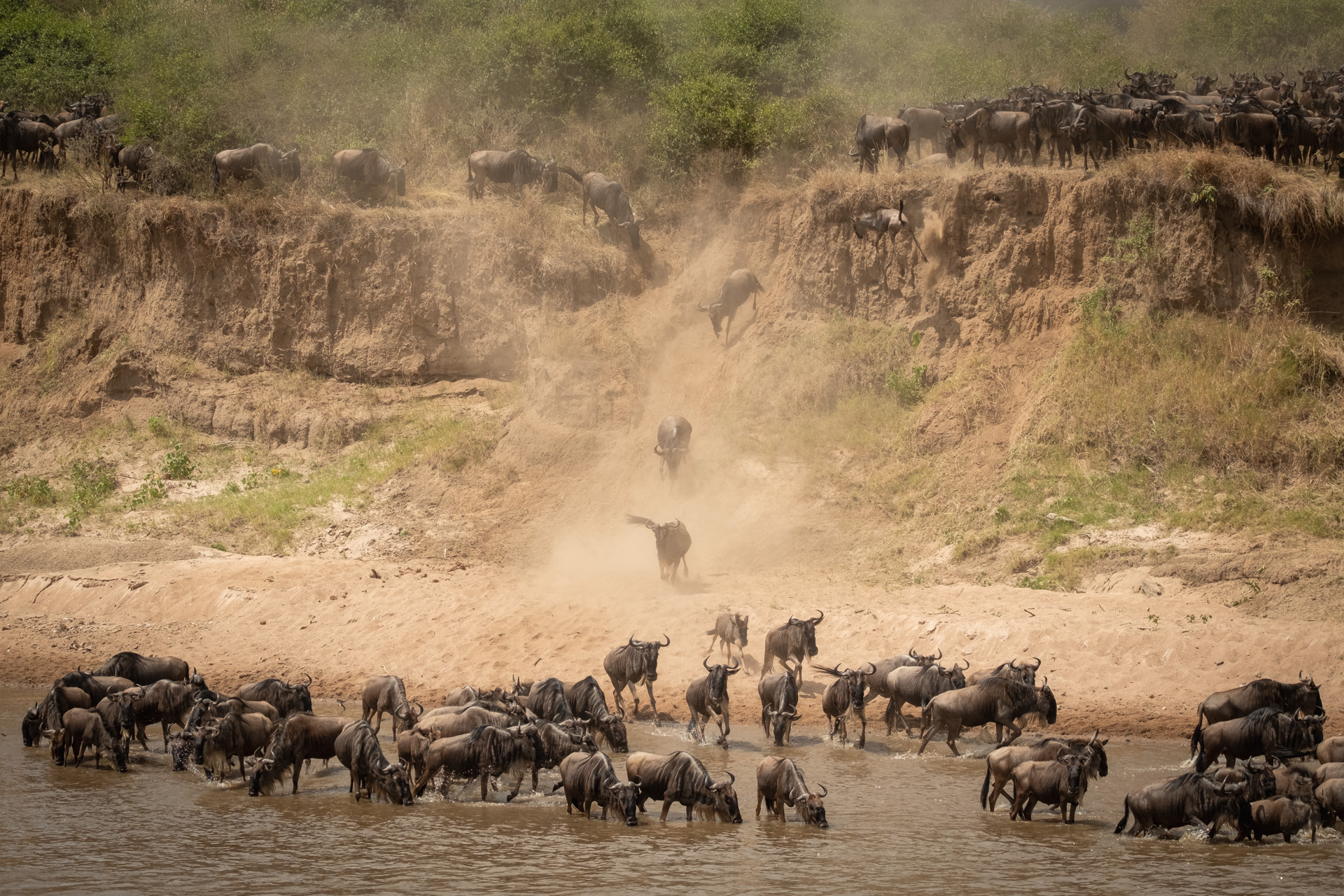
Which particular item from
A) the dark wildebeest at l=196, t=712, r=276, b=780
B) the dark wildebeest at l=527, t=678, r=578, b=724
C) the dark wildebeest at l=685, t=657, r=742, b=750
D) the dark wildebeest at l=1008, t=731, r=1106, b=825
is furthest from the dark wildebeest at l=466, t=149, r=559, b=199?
the dark wildebeest at l=1008, t=731, r=1106, b=825

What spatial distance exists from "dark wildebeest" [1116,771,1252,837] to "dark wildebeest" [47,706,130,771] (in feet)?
35.3

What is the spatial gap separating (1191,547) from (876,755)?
762 cm

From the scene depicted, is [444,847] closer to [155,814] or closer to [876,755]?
[155,814]

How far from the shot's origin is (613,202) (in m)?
30.7

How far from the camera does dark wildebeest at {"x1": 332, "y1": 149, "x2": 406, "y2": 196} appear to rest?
30.6 metres

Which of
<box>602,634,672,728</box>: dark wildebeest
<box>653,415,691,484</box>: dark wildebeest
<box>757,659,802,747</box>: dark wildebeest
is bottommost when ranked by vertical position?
<box>757,659,802,747</box>: dark wildebeest

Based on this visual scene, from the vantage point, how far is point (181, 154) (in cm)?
3123

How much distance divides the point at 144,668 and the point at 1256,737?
13998 millimetres

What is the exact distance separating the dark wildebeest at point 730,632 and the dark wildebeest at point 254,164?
19626 mm

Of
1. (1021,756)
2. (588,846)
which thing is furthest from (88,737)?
(1021,756)

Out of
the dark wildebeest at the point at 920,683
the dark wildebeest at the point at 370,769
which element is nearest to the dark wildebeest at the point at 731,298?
the dark wildebeest at the point at 920,683

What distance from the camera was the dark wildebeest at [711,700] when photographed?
1400 centimetres

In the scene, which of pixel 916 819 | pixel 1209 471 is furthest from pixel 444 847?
pixel 1209 471

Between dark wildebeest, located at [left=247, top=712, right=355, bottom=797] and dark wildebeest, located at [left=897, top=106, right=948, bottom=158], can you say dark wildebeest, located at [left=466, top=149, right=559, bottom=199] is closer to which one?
dark wildebeest, located at [left=897, top=106, right=948, bottom=158]
